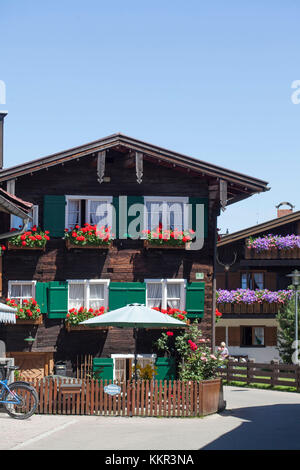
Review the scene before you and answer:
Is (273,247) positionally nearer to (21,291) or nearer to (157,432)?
(21,291)

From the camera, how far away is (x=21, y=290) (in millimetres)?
29016

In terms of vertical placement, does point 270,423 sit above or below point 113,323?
below

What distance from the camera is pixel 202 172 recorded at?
2939 cm

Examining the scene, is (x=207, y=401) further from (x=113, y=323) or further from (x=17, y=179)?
(x=17, y=179)

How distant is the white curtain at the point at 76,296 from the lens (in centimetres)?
2900

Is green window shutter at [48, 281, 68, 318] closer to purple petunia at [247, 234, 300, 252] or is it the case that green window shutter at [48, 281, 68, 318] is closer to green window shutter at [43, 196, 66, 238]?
green window shutter at [43, 196, 66, 238]

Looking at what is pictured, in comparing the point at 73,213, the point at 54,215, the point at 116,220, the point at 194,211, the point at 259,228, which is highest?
the point at 259,228

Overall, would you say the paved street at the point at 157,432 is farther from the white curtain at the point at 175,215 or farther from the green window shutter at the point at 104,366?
the white curtain at the point at 175,215

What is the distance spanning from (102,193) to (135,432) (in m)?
13.3

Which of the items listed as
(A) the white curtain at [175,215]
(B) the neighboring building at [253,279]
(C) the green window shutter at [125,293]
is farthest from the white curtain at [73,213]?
(B) the neighboring building at [253,279]

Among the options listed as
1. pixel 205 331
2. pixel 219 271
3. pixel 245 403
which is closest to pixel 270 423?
pixel 245 403

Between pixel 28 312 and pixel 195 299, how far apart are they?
5482 millimetres

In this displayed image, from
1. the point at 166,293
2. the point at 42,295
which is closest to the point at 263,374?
the point at 166,293

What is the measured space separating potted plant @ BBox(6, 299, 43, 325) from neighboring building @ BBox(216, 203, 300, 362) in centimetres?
1876
